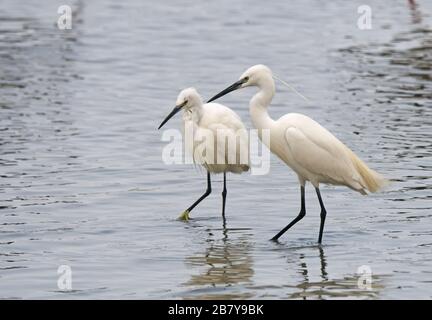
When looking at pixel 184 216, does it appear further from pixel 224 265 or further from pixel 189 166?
pixel 189 166

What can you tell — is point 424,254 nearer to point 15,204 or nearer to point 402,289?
point 402,289

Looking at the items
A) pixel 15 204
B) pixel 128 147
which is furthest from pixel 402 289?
pixel 128 147

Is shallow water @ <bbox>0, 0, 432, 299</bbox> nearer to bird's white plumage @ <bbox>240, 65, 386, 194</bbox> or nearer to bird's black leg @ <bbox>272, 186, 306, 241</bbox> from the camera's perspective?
bird's black leg @ <bbox>272, 186, 306, 241</bbox>

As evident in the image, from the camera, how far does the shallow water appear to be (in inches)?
383

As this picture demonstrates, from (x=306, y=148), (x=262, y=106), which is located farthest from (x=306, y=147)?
(x=262, y=106)

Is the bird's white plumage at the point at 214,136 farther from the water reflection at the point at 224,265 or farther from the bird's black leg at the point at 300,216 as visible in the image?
the bird's black leg at the point at 300,216

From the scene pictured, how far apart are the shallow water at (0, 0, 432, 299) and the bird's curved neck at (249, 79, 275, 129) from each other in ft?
3.41

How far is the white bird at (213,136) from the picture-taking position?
38.3ft

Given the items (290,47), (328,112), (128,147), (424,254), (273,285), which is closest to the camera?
(273,285)

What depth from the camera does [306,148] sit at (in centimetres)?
1055

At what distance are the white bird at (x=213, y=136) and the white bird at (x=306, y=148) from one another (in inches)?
40.1

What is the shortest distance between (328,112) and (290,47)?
549 cm
